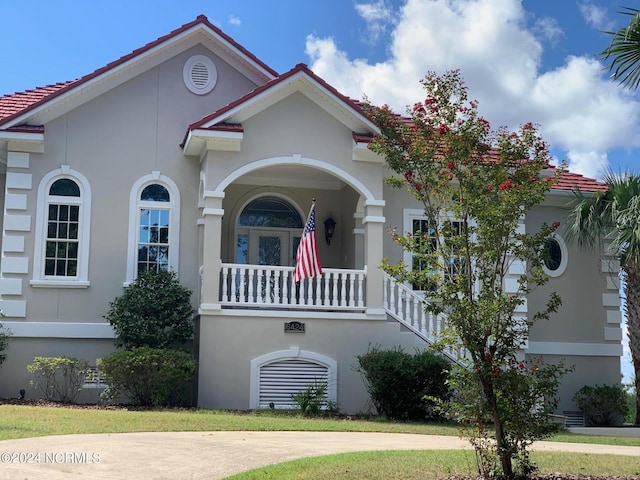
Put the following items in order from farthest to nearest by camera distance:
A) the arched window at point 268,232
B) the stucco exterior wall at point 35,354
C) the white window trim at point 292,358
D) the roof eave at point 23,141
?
the arched window at point 268,232 → the roof eave at point 23,141 → the stucco exterior wall at point 35,354 → the white window trim at point 292,358

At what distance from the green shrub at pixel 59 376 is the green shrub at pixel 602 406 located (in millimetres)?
11218

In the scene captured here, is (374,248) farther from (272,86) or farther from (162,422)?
(162,422)

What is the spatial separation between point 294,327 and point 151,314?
2916mm

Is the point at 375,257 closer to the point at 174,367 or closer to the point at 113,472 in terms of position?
the point at 174,367

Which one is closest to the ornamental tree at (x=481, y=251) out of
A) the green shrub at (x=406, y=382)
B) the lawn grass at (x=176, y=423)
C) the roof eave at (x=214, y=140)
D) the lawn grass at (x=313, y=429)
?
the lawn grass at (x=313, y=429)

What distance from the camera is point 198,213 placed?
62.0ft

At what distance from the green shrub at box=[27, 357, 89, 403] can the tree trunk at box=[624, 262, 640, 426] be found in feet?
38.1

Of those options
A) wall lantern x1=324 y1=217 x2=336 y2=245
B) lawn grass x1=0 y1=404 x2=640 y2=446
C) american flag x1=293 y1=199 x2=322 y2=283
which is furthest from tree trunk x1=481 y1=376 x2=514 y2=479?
wall lantern x1=324 y1=217 x2=336 y2=245

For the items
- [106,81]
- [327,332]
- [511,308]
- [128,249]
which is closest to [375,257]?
[327,332]

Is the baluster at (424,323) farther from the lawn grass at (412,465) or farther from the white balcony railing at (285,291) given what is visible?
the lawn grass at (412,465)

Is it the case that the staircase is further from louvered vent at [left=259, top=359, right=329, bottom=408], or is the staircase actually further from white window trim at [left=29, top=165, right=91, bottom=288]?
white window trim at [left=29, top=165, right=91, bottom=288]

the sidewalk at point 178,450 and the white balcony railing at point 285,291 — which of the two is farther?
the white balcony railing at point 285,291

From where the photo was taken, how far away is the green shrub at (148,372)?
52.1ft

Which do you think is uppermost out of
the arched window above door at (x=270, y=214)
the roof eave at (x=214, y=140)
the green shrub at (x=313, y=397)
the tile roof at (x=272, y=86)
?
the tile roof at (x=272, y=86)
